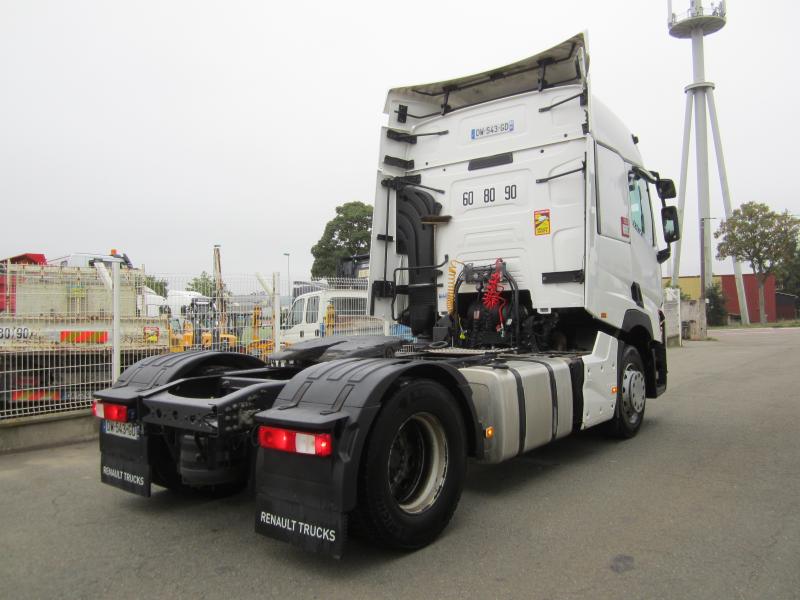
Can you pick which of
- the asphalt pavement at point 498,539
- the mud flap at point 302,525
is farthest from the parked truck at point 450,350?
the asphalt pavement at point 498,539

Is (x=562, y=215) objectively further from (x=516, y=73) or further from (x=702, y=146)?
(x=702, y=146)

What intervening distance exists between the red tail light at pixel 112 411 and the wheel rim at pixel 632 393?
15.6 feet

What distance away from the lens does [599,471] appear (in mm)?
5168

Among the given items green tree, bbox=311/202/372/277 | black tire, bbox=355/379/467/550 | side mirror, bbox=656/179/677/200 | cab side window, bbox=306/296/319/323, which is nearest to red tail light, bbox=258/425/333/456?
black tire, bbox=355/379/467/550

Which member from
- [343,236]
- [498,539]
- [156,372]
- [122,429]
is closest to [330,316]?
[156,372]

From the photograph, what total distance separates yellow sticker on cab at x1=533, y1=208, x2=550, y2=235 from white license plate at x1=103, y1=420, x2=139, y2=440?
4026 millimetres

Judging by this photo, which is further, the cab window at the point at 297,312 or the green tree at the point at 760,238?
the green tree at the point at 760,238

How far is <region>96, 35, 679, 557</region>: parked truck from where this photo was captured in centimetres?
317

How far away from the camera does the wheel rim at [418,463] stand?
3.59 meters

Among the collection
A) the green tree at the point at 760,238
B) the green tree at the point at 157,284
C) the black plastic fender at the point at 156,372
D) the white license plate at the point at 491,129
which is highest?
the green tree at the point at 760,238

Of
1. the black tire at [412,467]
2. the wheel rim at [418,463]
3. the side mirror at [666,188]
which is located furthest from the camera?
the side mirror at [666,188]

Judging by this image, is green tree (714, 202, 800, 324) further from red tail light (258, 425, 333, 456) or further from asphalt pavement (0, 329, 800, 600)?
red tail light (258, 425, 333, 456)

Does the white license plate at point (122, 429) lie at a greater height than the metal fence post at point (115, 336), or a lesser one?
lesser

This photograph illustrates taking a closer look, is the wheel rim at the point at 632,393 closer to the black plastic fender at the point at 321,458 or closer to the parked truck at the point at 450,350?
the parked truck at the point at 450,350
